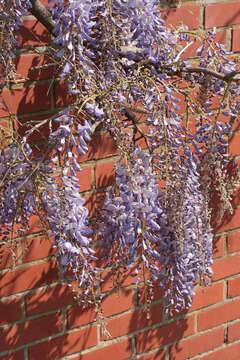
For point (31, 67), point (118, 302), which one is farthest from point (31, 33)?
point (118, 302)

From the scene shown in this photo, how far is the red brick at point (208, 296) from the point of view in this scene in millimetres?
1808

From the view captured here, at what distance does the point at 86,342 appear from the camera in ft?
5.36

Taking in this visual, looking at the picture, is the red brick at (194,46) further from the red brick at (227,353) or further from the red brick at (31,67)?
the red brick at (227,353)

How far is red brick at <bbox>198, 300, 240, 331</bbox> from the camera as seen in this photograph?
6.07 feet

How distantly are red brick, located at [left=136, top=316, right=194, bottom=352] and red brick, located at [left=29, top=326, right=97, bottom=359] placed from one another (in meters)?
0.18

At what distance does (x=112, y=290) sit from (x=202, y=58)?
0.75 m

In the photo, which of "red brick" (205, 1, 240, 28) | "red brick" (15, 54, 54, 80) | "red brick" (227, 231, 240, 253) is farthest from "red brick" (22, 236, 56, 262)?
"red brick" (205, 1, 240, 28)

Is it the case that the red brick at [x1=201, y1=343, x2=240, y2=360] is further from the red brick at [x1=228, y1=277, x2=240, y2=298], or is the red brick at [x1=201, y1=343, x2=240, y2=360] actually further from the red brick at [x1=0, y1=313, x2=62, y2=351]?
the red brick at [x1=0, y1=313, x2=62, y2=351]

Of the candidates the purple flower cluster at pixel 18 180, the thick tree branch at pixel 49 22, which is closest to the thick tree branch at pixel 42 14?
the thick tree branch at pixel 49 22

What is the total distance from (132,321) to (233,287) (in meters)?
0.41

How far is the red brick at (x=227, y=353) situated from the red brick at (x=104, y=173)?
2.68ft

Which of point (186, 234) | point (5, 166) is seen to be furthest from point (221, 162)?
point (5, 166)

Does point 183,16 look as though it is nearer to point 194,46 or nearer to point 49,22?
point 194,46

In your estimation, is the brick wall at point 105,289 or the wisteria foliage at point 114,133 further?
the brick wall at point 105,289
